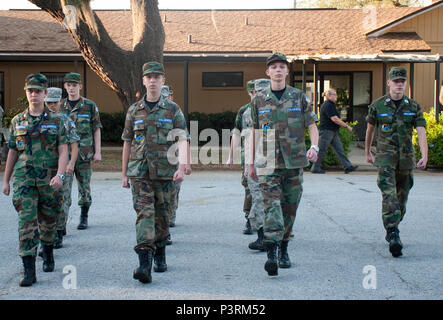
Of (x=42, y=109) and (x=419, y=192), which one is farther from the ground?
(x=42, y=109)

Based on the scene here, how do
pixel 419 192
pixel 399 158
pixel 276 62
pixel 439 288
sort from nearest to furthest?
pixel 439 288, pixel 276 62, pixel 399 158, pixel 419 192

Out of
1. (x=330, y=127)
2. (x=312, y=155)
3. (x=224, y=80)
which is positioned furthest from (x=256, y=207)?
(x=224, y=80)

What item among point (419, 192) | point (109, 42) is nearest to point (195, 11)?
point (109, 42)

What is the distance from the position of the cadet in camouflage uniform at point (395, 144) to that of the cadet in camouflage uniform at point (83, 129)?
3.61 metres

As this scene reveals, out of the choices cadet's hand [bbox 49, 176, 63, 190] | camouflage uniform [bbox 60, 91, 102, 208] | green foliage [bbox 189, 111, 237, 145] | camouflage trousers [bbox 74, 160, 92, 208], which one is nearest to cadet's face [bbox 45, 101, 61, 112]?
camouflage uniform [bbox 60, 91, 102, 208]

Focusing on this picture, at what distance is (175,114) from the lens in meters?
5.60

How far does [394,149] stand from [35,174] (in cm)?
387

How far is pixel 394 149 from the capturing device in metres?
6.57

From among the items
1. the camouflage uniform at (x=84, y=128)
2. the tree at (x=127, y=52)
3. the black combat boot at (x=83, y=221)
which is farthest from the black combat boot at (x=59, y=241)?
the tree at (x=127, y=52)

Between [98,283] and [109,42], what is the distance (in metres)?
10.8

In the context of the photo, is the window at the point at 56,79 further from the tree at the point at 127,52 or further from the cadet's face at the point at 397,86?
the cadet's face at the point at 397,86

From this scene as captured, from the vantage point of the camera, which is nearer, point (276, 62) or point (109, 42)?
point (276, 62)

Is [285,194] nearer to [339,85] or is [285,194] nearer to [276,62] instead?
[276,62]

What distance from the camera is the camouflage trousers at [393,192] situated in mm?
6457
